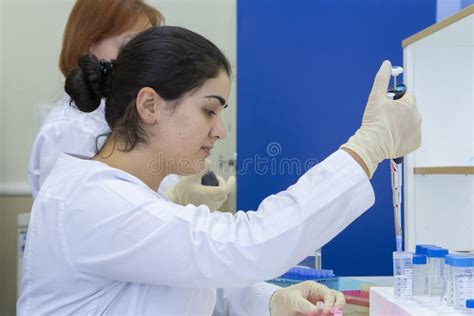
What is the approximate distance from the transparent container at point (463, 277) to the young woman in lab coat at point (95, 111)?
3.11 ft

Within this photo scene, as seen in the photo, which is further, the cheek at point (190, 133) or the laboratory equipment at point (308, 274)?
the laboratory equipment at point (308, 274)

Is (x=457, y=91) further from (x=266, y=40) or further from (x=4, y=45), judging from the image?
(x=4, y=45)

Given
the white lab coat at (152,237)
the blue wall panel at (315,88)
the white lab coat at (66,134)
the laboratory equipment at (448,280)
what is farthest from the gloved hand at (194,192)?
the laboratory equipment at (448,280)

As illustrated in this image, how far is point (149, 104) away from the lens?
3.32 ft

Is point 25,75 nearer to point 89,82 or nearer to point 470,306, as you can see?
point 89,82

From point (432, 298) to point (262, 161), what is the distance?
115 cm

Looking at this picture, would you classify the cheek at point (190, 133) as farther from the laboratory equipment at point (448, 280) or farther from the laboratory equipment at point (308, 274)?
the laboratory equipment at point (308, 274)

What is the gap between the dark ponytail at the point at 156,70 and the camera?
1000 millimetres

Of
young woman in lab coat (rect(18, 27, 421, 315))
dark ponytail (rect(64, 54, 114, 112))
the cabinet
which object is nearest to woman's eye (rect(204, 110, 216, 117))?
young woman in lab coat (rect(18, 27, 421, 315))

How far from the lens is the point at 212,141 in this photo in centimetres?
108

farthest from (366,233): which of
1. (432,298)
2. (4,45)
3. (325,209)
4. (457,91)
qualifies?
(4,45)

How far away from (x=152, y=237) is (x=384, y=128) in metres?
0.44

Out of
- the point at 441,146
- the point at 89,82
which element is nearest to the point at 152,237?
the point at 89,82

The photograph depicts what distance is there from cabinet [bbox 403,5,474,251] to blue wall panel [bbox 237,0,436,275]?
1.64 ft
